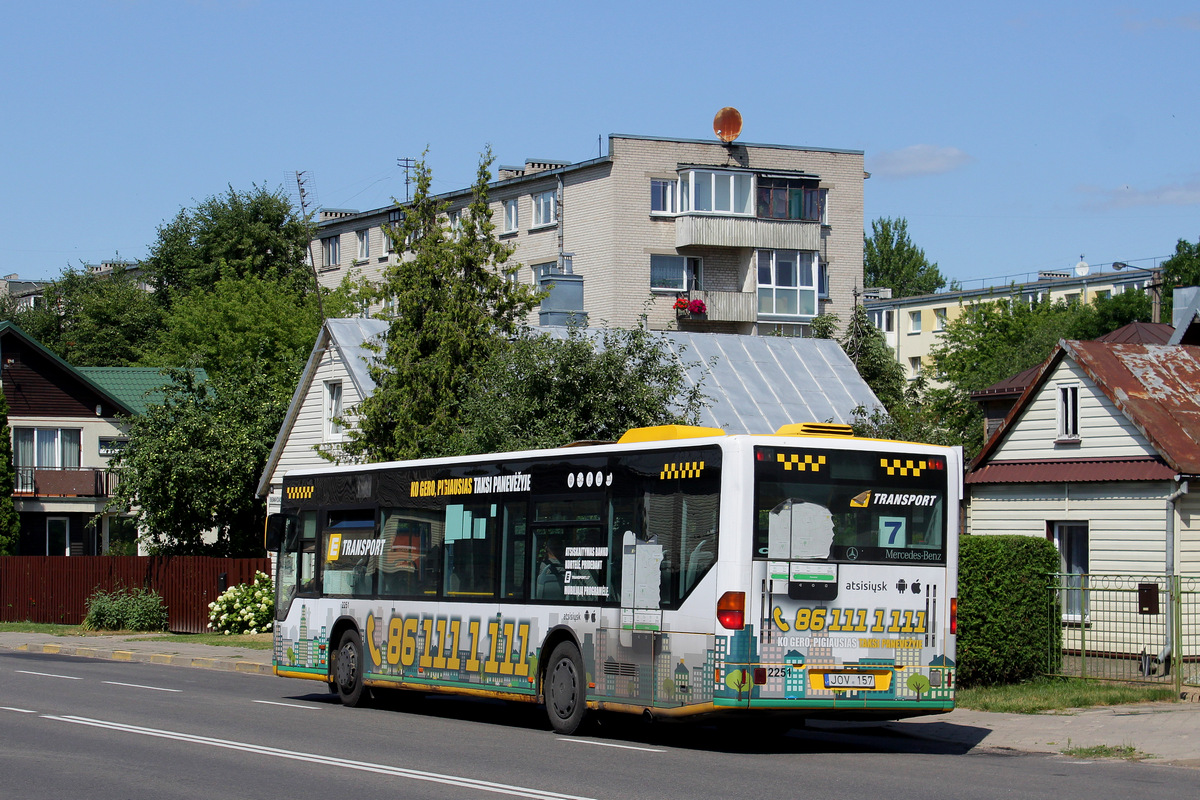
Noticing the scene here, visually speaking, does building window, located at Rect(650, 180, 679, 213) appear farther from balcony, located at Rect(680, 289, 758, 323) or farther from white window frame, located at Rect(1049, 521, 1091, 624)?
white window frame, located at Rect(1049, 521, 1091, 624)

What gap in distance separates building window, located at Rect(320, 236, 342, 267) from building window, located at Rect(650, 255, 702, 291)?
2140cm

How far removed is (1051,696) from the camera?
683 inches

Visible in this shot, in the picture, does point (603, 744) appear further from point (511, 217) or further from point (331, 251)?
point (331, 251)

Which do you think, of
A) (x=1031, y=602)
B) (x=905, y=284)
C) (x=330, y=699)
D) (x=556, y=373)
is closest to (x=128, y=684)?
(x=330, y=699)

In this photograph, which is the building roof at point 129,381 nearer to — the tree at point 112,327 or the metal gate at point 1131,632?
the tree at point 112,327

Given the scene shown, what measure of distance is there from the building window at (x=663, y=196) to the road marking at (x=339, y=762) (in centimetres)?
4696

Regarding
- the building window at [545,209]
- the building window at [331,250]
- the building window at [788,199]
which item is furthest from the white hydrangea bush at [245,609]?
the building window at [331,250]

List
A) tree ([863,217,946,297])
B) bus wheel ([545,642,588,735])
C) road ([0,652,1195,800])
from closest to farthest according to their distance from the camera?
1. road ([0,652,1195,800])
2. bus wheel ([545,642,588,735])
3. tree ([863,217,946,297])

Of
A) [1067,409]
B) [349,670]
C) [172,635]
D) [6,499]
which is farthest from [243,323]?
[349,670]

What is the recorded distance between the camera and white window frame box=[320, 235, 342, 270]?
75562mm

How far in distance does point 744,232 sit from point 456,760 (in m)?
49.9

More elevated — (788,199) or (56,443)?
(788,199)

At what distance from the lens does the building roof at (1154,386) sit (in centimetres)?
2248

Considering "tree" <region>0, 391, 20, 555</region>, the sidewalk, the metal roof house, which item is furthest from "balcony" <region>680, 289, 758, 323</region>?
the sidewalk
